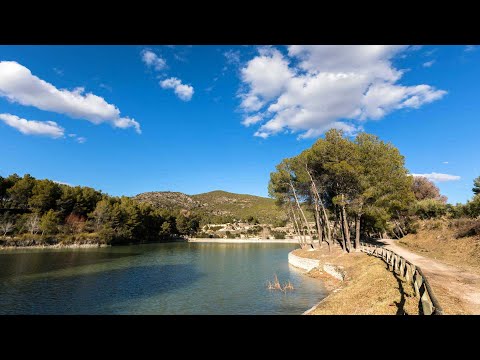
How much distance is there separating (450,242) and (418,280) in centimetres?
2225

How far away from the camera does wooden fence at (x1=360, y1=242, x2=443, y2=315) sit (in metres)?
7.76

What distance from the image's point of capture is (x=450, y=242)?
28594 mm

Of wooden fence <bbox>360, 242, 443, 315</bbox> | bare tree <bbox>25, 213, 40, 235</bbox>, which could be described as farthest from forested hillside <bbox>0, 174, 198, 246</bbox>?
wooden fence <bbox>360, 242, 443, 315</bbox>

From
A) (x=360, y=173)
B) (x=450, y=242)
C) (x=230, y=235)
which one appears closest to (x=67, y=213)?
(x=230, y=235)

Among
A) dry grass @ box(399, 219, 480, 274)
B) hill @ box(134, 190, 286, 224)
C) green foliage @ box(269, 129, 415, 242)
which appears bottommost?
dry grass @ box(399, 219, 480, 274)

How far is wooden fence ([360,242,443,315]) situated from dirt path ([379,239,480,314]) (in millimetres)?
845

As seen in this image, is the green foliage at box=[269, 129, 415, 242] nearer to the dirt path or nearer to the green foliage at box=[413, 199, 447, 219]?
the dirt path

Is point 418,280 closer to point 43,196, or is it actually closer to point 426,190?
point 426,190

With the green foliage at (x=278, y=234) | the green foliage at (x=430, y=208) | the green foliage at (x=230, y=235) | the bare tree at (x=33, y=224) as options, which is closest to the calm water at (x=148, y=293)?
the green foliage at (x=430, y=208)
